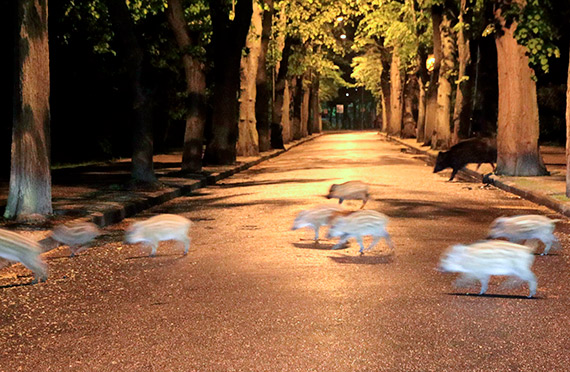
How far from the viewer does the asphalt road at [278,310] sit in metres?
5.55

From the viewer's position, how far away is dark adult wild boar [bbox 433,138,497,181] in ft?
74.1

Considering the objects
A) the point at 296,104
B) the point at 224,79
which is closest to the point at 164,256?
the point at 224,79

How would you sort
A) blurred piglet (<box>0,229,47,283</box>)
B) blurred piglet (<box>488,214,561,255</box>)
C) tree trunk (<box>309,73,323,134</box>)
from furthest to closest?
1. tree trunk (<box>309,73,323,134</box>)
2. blurred piglet (<box>488,214,561,255</box>)
3. blurred piglet (<box>0,229,47,283</box>)

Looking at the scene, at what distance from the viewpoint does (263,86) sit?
127 feet

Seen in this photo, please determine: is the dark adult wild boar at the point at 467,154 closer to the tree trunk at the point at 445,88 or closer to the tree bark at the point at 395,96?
the tree trunk at the point at 445,88

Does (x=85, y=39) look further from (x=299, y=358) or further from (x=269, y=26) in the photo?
(x=299, y=358)

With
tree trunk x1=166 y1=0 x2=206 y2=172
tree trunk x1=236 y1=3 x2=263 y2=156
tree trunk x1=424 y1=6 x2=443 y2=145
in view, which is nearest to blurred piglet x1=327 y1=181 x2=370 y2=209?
tree trunk x1=166 y1=0 x2=206 y2=172

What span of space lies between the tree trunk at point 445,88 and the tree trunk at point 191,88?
1570 cm

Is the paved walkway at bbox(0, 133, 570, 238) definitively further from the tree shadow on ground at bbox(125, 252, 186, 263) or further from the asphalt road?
the tree shadow on ground at bbox(125, 252, 186, 263)

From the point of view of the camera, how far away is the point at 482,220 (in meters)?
13.2

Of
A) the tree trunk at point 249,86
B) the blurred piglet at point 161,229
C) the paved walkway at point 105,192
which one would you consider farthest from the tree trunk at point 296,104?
the blurred piglet at point 161,229

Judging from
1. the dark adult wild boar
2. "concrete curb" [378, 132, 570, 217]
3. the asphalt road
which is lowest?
the asphalt road

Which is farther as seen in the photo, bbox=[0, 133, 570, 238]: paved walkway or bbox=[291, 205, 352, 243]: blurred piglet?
bbox=[0, 133, 570, 238]: paved walkway

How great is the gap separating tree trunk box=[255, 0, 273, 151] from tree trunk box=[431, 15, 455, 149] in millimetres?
8048
